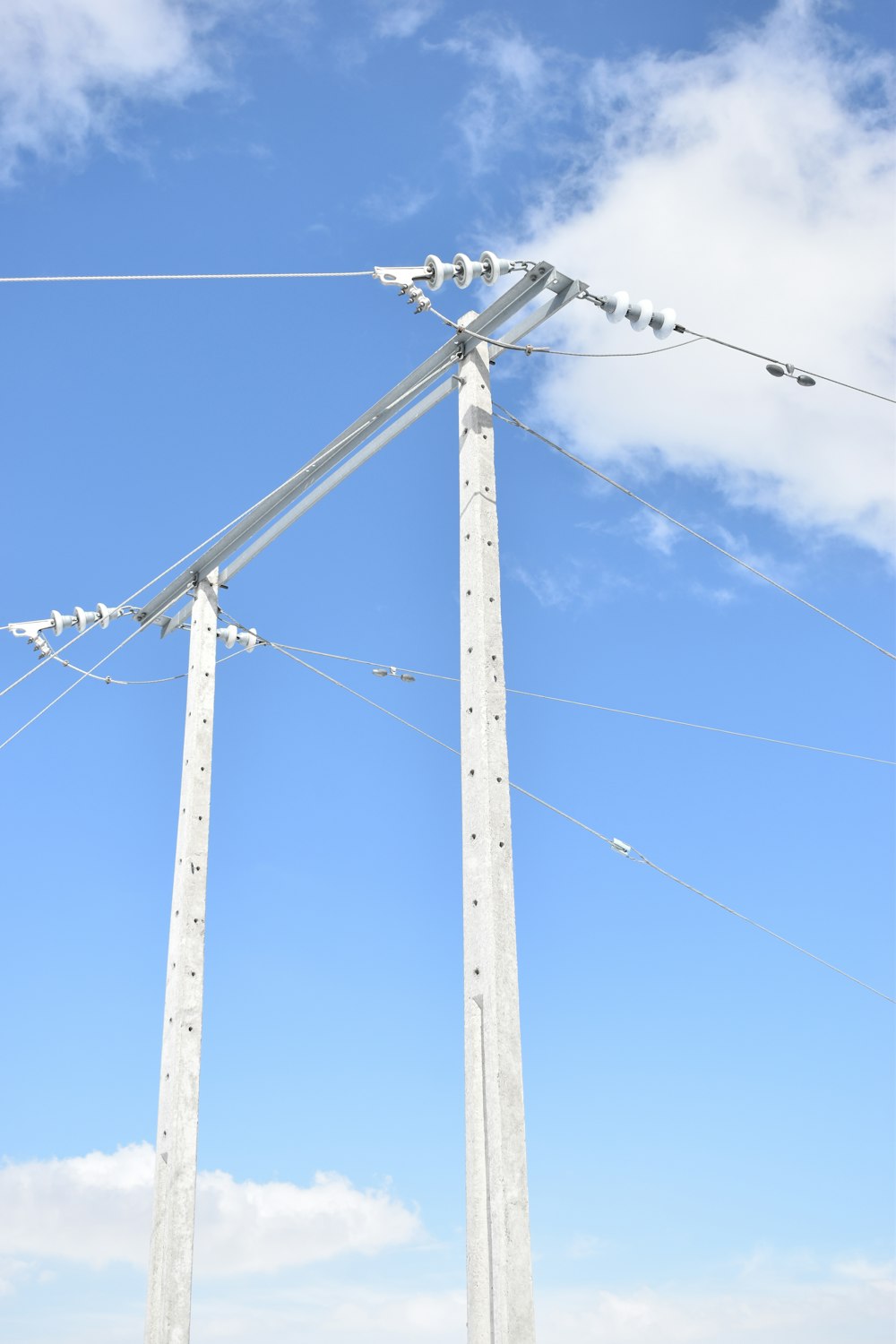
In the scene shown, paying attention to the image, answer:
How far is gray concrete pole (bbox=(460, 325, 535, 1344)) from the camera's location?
6688mm

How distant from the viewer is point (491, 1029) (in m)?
7.00

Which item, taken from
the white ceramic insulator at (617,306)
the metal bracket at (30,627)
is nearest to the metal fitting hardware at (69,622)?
the metal bracket at (30,627)

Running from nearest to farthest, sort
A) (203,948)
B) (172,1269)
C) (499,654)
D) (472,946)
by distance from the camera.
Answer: (472,946), (499,654), (172,1269), (203,948)

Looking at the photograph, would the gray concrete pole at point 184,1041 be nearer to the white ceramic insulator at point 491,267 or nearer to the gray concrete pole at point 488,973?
the gray concrete pole at point 488,973

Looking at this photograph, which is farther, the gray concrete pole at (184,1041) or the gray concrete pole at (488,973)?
the gray concrete pole at (184,1041)

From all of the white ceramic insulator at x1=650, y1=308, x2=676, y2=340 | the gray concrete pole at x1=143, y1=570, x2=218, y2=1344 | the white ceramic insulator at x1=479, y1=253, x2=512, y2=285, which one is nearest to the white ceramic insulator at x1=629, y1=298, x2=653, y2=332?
the white ceramic insulator at x1=650, y1=308, x2=676, y2=340

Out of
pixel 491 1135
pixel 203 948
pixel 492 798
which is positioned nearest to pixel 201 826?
pixel 203 948

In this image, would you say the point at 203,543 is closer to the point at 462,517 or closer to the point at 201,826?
the point at 201,826

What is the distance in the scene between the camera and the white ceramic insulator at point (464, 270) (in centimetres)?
848

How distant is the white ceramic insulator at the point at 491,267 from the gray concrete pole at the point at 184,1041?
410cm

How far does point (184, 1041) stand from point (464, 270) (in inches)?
216

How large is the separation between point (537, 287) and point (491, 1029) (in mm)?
4455

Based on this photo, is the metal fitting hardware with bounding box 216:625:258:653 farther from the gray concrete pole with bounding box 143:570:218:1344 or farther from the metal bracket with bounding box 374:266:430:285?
the metal bracket with bounding box 374:266:430:285

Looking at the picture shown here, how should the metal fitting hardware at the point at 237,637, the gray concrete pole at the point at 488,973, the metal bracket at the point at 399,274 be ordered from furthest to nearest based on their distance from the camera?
the metal fitting hardware at the point at 237,637 < the metal bracket at the point at 399,274 < the gray concrete pole at the point at 488,973
